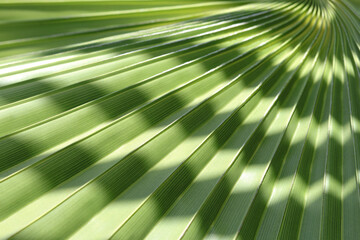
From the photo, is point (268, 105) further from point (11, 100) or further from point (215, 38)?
point (11, 100)

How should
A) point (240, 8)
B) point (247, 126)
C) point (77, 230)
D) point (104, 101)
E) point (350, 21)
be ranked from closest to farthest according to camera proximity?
point (77, 230) < point (104, 101) < point (247, 126) < point (240, 8) < point (350, 21)

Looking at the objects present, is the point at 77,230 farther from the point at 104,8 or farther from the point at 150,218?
the point at 104,8

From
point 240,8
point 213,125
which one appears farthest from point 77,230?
point 240,8

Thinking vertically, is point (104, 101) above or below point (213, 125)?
above

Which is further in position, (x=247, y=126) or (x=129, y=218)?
(x=247, y=126)

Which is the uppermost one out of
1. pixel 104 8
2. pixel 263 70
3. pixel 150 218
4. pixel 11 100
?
pixel 104 8

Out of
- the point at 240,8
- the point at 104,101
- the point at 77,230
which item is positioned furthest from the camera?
the point at 240,8

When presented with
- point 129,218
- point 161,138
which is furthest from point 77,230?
point 161,138
